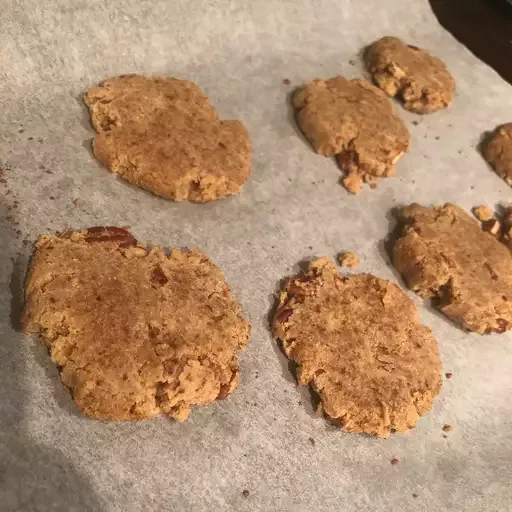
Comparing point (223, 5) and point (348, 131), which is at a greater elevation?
point (223, 5)

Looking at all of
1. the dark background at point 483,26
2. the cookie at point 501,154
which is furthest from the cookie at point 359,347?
the dark background at point 483,26

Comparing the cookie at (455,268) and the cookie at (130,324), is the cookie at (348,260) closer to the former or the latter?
the cookie at (455,268)

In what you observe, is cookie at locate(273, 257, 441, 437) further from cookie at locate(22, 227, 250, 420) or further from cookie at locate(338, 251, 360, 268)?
cookie at locate(22, 227, 250, 420)

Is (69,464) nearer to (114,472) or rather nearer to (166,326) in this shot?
(114,472)

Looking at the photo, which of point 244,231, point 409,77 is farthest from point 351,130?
point 244,231

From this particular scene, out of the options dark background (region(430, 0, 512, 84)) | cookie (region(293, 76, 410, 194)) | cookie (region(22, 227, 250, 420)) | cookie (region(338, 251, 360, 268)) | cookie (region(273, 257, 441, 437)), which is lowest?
cookie (region(273, 257, 441, 437))

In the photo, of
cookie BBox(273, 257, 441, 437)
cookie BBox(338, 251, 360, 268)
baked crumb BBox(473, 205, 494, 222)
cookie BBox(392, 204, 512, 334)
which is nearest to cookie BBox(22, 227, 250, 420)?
cookie BBox(273, 257, 441, 437)

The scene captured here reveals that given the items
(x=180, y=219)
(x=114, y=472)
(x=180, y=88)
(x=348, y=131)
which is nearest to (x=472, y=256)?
(x=348, y=131)
